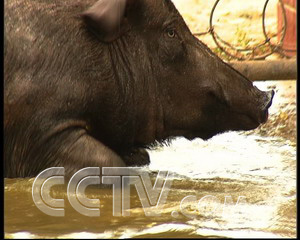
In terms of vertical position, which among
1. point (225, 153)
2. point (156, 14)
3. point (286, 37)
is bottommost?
point (225, 153)

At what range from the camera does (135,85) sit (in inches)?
164

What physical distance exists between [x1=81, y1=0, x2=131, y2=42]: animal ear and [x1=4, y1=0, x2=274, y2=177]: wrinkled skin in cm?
1

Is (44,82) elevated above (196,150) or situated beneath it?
elevated above

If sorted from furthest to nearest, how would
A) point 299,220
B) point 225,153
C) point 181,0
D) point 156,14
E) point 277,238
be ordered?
point 181,0 < point 225,153 < point 156,14 < point 299,220 < point 277,238

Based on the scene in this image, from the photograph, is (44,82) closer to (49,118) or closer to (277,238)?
(49,118)

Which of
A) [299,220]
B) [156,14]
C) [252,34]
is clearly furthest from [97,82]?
[252,34]

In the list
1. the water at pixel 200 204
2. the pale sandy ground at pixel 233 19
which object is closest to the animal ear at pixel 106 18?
the water at pixel 200 204

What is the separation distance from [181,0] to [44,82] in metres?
4.10

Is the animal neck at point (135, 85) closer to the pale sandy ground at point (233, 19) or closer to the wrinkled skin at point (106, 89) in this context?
the wrinkled skin at point (106, 89)

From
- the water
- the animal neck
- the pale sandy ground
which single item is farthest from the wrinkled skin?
the pale sandy ground

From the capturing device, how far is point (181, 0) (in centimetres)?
775

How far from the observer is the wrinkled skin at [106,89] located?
12.6 feet

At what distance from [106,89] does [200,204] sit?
84cm

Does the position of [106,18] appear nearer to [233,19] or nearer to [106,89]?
[106,89]
